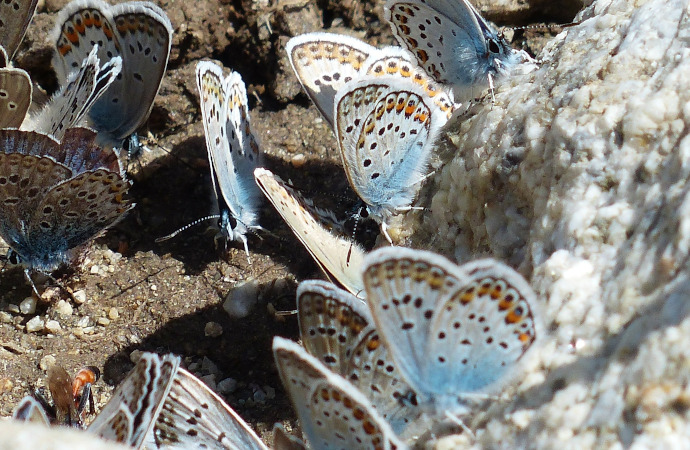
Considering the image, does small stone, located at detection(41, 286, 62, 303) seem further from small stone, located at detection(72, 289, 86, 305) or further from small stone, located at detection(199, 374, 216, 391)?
small stone, located at detection(199, 374, 216, 391)

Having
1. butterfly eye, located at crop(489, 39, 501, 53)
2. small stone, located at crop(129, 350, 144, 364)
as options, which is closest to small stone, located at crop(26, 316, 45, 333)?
small stone, located at crop(129, 350, 144, 364)

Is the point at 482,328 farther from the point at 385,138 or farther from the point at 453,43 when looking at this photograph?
the point at 453,43

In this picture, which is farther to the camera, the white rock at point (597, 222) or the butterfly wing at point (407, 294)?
the butterfly wing at point (407, 294)

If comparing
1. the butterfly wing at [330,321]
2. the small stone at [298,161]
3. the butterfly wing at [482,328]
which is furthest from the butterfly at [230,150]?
the butterfly wing at [482,328]

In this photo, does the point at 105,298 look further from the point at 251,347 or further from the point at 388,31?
the point at 388,31

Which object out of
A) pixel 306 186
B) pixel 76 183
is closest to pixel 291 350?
pixel 76 183

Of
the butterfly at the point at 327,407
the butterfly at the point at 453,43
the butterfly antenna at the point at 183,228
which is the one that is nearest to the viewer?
the butterfly at the point at 327,407

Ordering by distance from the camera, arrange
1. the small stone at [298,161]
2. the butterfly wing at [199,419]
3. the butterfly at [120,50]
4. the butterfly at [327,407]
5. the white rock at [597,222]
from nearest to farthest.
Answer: the white rock at [597,222], the butterfly at [327,407], the butterfly wing at [199,419], the butterfly at [120,50], the small stone at [298,161]

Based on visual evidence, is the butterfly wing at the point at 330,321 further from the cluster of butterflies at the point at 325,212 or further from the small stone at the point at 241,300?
the small stone at the point at 241,300
